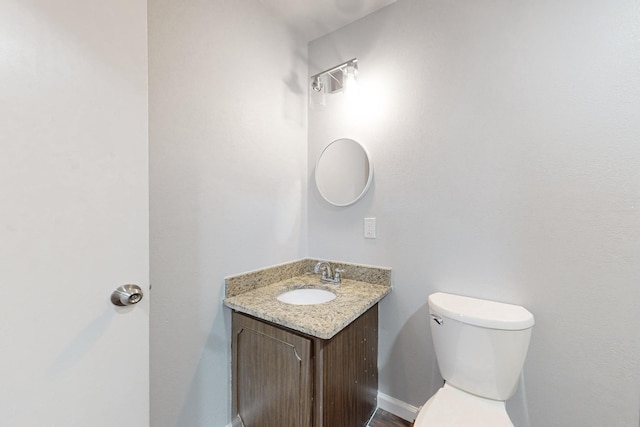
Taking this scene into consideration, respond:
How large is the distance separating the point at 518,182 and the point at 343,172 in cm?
90

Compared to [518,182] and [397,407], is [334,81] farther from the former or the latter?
[397,407]

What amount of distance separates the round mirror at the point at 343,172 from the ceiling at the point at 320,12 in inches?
28.8

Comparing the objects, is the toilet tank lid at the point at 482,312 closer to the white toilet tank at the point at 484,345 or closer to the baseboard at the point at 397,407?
the white toilet tank at the point at 484,345

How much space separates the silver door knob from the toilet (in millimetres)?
1027

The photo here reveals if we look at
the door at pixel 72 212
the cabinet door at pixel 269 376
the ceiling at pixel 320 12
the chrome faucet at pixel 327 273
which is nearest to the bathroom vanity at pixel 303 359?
the cabinet door at pixel 269 376

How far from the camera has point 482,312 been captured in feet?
3.56

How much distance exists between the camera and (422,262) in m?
1.39

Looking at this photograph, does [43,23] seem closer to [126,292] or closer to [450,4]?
[126,292]

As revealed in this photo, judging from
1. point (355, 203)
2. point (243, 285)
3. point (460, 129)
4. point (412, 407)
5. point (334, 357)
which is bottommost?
point (412, 407)

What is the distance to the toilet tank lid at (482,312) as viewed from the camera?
3.31 ft

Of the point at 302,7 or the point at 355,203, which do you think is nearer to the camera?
the point at 302,7

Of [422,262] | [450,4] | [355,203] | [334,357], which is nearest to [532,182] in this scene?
[422,262]

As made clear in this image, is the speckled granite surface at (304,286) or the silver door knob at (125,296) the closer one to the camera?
the silver door knob at (125,296)

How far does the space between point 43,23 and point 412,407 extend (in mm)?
2069
